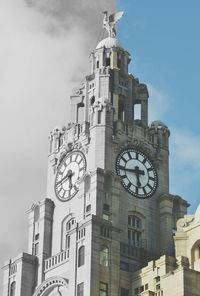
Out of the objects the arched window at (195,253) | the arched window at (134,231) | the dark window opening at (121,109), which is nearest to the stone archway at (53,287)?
the arched window at (134,231)

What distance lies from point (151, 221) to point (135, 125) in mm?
9626

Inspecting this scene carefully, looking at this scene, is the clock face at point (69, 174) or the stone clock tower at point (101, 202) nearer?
the stone clock tower at point (101, 202)

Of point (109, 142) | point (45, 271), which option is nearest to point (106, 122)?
point (109, 142)

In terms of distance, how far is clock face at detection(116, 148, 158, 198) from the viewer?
100438 mm

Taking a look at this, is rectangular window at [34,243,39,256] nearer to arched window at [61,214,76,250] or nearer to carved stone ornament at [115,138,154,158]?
arched window at [61,214,76,250]

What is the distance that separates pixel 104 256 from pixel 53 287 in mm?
5724

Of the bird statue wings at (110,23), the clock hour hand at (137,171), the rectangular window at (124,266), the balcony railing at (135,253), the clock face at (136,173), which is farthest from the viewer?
the bird statue wings at (110,23)

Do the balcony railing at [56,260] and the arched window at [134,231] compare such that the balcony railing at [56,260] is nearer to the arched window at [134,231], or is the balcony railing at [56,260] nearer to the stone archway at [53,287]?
the stone archway at [53,287]

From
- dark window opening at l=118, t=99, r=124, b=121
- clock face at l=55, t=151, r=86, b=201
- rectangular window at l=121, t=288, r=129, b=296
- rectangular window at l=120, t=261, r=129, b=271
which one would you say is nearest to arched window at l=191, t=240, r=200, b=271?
rectangular window at l=120, t=261, r=129, b=271

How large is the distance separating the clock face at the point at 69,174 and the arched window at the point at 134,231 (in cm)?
572

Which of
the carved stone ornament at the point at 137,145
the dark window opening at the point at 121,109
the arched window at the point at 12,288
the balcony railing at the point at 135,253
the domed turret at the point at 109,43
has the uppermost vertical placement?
the domed turret at the point at 109,43

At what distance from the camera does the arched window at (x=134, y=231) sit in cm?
9875

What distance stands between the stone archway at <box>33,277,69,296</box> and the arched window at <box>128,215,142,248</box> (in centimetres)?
768

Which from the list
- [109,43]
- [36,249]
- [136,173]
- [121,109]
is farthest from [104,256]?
[109,43]
